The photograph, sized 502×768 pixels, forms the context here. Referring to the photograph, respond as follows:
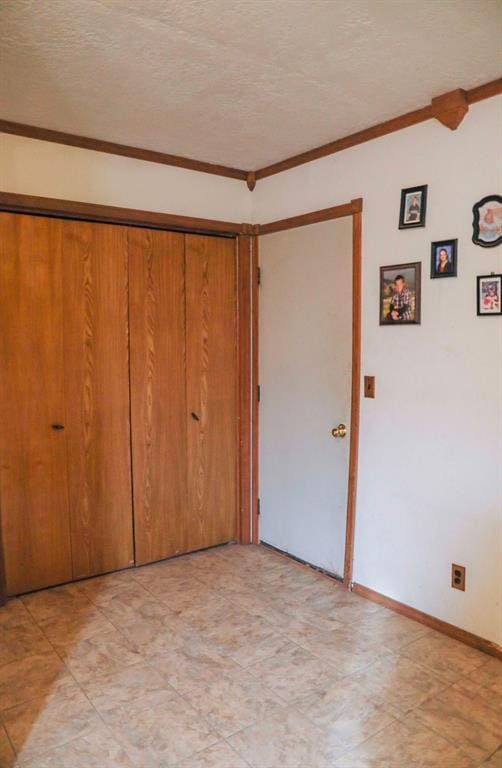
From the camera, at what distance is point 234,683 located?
7.28ft

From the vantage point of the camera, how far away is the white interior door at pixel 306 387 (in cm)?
306

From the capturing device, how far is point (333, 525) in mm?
Result: 3148

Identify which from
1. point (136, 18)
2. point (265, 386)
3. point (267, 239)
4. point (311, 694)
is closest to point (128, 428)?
point (265, 386)

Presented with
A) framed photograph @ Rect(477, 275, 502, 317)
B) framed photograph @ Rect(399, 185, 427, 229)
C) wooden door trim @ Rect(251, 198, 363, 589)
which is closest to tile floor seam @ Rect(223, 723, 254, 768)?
wooden door trim @ Rect(251, 198, 363, 589)

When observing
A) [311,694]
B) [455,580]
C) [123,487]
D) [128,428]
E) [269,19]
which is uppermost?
[269,19]

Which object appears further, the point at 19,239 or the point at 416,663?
the point at 19,239

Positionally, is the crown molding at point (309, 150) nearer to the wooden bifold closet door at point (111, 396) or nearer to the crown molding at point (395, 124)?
the crown molding at point (395, 124)

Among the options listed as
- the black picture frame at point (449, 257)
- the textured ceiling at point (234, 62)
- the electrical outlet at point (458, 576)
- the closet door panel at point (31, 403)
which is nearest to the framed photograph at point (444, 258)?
the black picture frame at point (449, 257)

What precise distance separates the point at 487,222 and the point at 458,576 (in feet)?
5.10

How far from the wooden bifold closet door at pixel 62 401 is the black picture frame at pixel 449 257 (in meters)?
1.66

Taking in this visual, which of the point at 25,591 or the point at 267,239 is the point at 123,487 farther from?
the point at 267,239

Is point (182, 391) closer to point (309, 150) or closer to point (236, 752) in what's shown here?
point (309, 150)

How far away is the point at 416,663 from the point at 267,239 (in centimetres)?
246

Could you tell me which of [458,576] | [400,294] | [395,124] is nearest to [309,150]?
[395,124]
